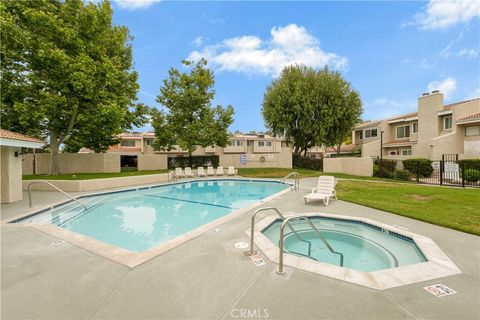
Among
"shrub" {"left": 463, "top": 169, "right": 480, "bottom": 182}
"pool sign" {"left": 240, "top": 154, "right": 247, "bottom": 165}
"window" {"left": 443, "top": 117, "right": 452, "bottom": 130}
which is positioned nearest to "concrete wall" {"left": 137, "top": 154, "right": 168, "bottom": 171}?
"pool sign" {"left": 240, "top": 154, "right": 247, "bottom": 165}

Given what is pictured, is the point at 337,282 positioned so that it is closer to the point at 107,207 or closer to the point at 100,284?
the point at 100,284

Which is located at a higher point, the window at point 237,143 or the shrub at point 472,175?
the window at point 237,143

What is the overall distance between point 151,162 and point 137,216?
15.6 metres

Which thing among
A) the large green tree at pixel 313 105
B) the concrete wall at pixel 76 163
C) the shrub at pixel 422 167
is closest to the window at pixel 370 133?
the large green tree at pixel 313 105

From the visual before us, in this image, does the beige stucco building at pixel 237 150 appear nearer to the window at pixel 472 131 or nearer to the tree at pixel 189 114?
the tree at pixel 189 114

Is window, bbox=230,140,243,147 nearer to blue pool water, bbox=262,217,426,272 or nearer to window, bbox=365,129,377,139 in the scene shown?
window, bbox=365,129,377,139

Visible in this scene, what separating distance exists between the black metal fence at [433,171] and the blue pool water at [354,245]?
1221 cm

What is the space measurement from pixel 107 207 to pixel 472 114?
100 ft

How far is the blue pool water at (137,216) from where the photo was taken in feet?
20.6

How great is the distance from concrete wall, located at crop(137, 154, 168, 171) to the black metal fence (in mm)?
21153

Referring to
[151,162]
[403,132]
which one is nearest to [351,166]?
[403,132]

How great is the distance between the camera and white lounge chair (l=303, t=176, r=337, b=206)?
8531 mm

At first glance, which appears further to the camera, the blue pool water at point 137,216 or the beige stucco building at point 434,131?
the beige stucco building at point 434,131

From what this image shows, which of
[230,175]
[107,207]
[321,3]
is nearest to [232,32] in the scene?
[321,3]
